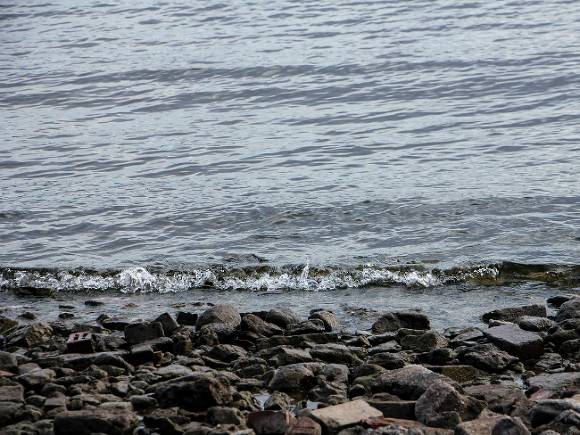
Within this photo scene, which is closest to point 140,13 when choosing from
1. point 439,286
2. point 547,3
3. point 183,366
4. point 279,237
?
point 547,3

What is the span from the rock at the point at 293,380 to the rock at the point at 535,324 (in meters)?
2.22

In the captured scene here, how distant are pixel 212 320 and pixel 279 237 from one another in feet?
12.2

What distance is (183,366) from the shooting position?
29.3 ft

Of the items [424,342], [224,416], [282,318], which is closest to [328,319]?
[282,318]

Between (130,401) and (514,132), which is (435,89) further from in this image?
(130,401)

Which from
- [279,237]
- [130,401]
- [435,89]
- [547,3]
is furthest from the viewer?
[547,3]

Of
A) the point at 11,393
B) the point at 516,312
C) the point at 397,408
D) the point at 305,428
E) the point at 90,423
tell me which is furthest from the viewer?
the point at 516,312

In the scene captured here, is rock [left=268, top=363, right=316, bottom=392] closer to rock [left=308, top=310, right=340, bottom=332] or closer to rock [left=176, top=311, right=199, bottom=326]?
rock [left=308, top=310, right=340, bottom=332]

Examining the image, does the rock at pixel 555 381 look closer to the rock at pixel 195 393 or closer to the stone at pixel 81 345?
the rock at pixel 195 393

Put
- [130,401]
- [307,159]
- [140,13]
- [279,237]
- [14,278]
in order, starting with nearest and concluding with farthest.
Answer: [130,401], [14,278], [279,237], [307,159], [140,13]

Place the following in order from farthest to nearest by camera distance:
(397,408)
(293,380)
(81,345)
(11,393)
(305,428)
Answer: (81,345) < (293,380) < (11,393) < (397,408) < (305,428)

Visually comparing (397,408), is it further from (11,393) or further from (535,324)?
(11,393)

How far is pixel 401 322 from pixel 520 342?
1.35 m

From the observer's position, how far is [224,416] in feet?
25.1
